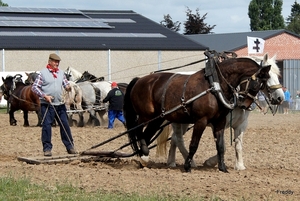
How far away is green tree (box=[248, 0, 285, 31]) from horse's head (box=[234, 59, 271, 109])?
→ 257ft

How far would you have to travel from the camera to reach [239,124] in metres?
12.0

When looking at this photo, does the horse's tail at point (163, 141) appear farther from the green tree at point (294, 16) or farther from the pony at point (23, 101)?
the green tree at point (294, 16)

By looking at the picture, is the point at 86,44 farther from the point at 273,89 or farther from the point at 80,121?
the point at 273,89

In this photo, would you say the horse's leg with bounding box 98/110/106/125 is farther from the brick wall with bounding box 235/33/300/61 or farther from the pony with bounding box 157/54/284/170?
the brick wall with bounding box 235/33/300/61

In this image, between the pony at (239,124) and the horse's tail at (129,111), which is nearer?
the pony at (239,124)

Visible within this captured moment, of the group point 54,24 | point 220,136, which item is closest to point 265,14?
point 54,24

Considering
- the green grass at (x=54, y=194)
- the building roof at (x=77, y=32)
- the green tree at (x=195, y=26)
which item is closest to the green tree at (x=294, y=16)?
the green tree at (x=195, y=26)

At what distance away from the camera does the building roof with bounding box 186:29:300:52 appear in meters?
55.3

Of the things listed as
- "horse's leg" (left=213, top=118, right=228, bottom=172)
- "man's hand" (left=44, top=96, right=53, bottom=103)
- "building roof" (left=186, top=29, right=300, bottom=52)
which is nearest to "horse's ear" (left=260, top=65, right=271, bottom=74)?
"horse's leg" (left=213, top=118, right=228, bottom=172)

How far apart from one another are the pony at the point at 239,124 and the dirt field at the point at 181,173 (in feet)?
0.64

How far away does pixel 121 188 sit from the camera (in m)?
9.30

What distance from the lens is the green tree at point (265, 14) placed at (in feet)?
293

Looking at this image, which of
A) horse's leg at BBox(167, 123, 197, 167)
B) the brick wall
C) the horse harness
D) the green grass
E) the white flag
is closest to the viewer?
the green grass

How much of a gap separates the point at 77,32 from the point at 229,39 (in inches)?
628
